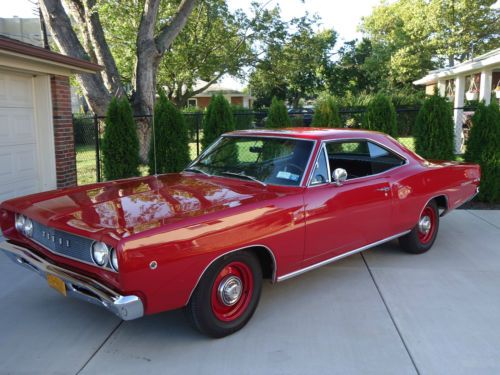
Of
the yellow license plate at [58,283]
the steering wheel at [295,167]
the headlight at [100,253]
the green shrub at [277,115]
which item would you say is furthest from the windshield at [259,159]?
the green shrub at [277,115]

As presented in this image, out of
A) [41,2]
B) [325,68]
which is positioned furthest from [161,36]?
[325,68]

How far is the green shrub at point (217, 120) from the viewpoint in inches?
361

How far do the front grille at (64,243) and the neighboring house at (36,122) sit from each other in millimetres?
3679

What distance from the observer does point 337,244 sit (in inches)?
175

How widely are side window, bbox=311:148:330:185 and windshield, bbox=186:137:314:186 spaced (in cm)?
11

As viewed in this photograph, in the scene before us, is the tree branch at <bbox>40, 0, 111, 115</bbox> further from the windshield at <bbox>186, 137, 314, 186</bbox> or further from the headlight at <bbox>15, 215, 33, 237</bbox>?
the headlight at <bbox>15, 215, 33, 237</bbox>

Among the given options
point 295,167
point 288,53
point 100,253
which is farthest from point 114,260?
point 288,53

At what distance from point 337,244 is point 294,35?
23.1 meters

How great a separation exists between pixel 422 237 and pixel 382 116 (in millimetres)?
4111

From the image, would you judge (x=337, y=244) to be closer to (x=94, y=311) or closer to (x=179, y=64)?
(x=94, y=311)

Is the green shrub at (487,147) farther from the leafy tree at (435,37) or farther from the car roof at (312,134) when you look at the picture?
the leafy tree at (435,37)

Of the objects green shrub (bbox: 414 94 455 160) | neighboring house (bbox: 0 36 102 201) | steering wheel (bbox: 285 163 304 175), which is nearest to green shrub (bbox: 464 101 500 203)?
green shrub (bbox: 414 94 455 160)

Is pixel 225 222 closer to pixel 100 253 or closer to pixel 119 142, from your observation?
pixel 100 253

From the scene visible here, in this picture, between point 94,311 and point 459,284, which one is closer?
point 94,311
